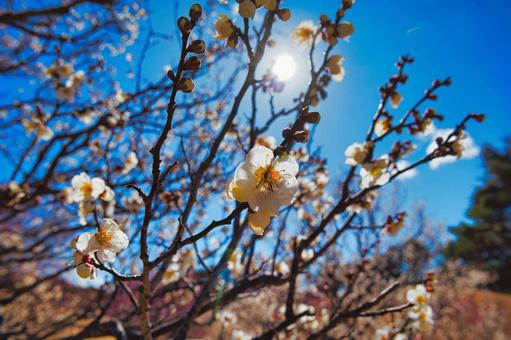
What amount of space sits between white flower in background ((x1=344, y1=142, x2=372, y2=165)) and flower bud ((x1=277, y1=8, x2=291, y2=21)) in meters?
0.93

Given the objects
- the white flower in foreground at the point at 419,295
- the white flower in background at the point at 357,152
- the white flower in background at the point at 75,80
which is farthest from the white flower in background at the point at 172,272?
the white flower in background at the point at 75,80

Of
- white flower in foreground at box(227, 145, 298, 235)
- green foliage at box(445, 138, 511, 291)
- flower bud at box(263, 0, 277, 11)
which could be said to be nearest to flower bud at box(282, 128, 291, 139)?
white flower in foreground at box(227, 145, 298, 235)

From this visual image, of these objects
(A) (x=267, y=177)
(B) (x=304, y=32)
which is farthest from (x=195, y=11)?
(B) (x=304, y=32)

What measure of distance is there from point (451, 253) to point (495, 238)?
2816 mm

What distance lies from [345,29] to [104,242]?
1.79m

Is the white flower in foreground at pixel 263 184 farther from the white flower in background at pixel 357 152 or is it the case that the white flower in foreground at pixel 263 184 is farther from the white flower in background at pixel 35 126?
the white flower in background at pixel 35 126

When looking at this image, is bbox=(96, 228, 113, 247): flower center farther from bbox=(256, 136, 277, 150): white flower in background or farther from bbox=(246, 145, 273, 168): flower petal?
bbox=(256, 136, 277, 150): white flower in background

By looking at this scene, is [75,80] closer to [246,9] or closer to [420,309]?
[246,9]

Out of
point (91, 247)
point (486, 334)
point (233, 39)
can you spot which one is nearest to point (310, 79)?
point (233, 39)

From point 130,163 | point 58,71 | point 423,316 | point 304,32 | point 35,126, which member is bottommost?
point 423,316

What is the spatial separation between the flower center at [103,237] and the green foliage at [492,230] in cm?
2373

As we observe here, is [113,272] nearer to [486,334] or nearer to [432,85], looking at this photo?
[432,85]

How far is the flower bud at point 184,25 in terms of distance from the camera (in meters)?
0.92

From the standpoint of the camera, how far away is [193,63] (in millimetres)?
978
